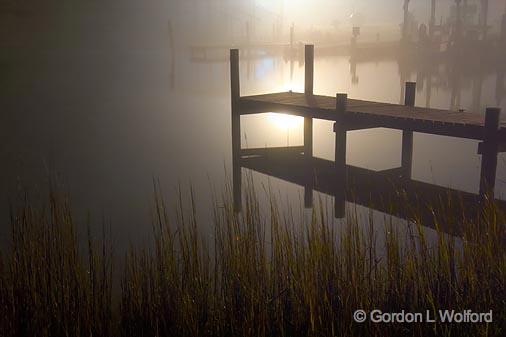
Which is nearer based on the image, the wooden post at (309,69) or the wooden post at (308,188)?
the wooden post at (308,188)

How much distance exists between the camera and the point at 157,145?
12445mm

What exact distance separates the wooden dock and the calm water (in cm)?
70

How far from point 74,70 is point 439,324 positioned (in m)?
31.5

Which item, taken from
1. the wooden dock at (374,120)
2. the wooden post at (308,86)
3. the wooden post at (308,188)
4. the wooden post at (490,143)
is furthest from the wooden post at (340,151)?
the wooden post at (308,86)

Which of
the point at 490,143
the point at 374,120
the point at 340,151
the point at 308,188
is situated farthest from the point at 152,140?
the point at 490,143

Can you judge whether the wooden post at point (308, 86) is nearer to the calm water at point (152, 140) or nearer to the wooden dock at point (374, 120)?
the wooden dock at point (374, 120)

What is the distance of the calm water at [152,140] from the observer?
27.8 feet

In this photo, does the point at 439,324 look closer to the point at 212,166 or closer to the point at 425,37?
the point at 212,166

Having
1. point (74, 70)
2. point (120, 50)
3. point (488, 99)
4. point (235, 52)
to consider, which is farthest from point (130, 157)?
point (120, 50)

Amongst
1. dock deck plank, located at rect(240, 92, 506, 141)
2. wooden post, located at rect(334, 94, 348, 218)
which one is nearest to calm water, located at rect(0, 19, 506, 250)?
wooden post, located at rect(334, 94, 348, 218)

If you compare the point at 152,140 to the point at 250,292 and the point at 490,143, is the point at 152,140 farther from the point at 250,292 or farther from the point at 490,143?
the point at 250,292

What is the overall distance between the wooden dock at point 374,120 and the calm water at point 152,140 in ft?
2.31

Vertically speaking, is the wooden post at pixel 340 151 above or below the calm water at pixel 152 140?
above

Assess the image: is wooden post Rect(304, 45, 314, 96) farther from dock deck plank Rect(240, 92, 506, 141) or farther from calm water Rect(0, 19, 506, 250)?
calm water Rect(0, 19, 506, 250)
